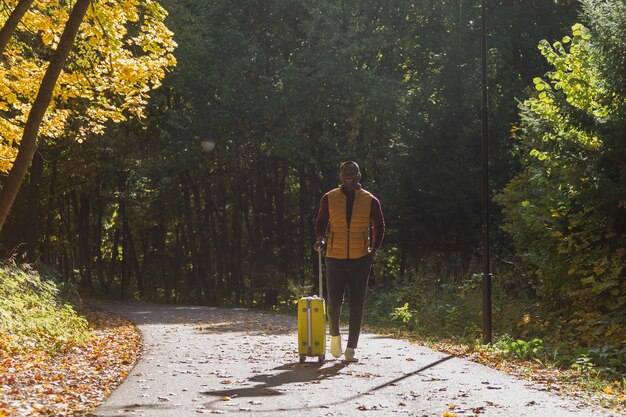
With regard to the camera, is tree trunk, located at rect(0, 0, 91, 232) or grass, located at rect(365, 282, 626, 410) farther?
tree trunk, located at rect(0, 0, 91, 232)

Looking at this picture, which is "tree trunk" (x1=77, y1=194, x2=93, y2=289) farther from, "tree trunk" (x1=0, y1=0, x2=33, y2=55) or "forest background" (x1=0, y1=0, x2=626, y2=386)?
"tree trunk" (x1=0, y1=0, x2=33, y2=55)

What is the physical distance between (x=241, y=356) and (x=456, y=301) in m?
8.38

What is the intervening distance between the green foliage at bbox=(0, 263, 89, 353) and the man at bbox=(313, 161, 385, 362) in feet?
16.0

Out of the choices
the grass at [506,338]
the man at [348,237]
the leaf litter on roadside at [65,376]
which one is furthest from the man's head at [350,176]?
the leaf litter on roadside at [65,376]

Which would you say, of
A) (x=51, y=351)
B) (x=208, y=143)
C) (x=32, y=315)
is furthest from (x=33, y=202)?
(x=51, y=351)

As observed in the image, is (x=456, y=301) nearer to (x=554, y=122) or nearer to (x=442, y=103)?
(x=554, y=122)

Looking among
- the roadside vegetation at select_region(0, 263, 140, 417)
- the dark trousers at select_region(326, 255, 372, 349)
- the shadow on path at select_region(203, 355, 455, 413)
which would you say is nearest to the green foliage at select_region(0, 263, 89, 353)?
the roadside vegetation at select_region(0, 263, 140, 417)

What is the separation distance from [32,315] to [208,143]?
19758 millimetres

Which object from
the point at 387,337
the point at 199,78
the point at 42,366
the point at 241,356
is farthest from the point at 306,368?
the point at 199,78

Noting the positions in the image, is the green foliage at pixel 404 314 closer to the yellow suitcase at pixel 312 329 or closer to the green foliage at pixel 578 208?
the green foliage at pixel 578 208

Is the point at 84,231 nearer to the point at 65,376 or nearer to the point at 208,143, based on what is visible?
the point at 208,143

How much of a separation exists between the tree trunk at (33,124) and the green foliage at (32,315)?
8.58 ft

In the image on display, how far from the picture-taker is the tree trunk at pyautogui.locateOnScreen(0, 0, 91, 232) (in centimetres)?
1196

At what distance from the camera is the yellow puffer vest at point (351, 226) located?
11.8m
